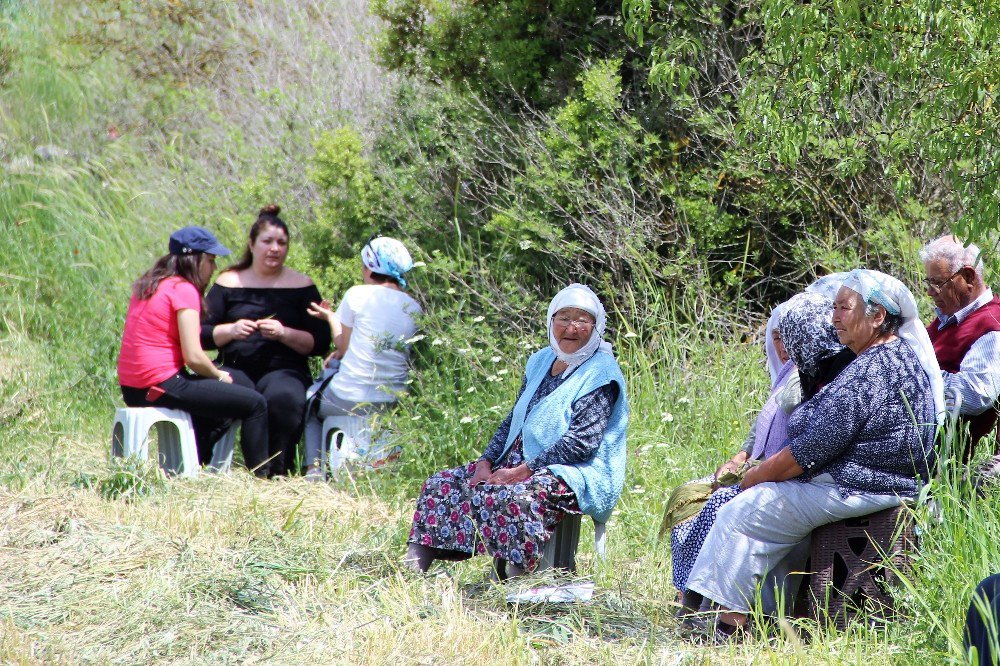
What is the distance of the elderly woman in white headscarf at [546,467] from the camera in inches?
184

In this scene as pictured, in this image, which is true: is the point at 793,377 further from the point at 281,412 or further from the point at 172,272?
the point at 172,272

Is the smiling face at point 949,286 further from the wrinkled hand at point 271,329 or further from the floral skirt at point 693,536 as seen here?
the wrinkled hand at point 271,329

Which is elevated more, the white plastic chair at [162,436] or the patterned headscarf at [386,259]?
the patterned headscarf at [386,259]

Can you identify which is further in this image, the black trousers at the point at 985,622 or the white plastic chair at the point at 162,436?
the white plastic chair at the point at 162,436

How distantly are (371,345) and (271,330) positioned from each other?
64cm

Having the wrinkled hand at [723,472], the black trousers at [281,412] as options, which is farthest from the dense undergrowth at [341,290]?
the wrinkled hand at [723,472]

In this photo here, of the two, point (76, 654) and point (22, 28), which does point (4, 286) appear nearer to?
point (22, 28)

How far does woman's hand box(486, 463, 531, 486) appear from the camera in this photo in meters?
4.86

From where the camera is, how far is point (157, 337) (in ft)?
21.8

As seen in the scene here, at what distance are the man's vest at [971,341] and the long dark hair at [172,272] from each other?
4.04 meters

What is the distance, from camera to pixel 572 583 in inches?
179

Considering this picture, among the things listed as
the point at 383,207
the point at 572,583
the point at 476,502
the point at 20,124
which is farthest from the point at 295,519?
the point at 20,124

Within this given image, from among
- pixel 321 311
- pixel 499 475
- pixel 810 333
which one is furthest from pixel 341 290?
Result: pixel 810 333

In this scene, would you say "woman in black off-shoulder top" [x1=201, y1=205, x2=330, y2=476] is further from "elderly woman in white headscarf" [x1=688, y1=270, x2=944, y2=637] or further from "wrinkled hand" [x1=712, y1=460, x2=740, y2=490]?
"elderly woman in white headscarf" [x1=688, y1=270, x2=944, y2=637]
